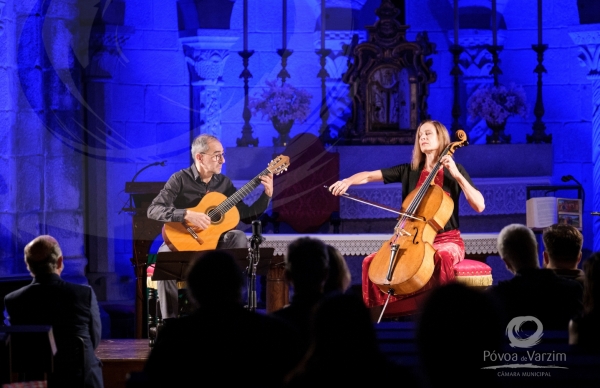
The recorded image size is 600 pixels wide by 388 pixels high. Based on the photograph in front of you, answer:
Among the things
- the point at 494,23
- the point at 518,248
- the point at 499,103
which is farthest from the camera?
the point at 494,23

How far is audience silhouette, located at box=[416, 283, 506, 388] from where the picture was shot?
7.55 ft

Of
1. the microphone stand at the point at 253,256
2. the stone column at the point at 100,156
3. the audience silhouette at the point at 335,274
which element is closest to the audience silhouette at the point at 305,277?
the audience silhouette at the point at 335,274

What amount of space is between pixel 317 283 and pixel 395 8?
5.61 m

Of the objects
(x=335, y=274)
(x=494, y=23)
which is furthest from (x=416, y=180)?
(x=494, y=23)

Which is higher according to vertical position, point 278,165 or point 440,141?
point 440,141

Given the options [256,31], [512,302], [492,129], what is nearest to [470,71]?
[492,129]

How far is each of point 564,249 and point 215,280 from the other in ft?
6.48

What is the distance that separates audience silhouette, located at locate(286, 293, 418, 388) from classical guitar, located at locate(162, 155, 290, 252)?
11.8 ft

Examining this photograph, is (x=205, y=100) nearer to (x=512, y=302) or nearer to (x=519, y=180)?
(x=519, y=180)

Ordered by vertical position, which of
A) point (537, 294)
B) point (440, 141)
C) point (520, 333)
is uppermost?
point (440, 141)

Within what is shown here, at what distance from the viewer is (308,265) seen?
137 inches

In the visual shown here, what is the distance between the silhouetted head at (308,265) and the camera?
3.47 m

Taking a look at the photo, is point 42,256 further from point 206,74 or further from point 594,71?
point 594,71

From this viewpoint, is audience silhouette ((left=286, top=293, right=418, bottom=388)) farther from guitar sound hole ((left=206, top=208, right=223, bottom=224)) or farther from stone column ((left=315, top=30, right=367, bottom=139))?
stone column ((left=315, top=30, right=367, bottom=139))
